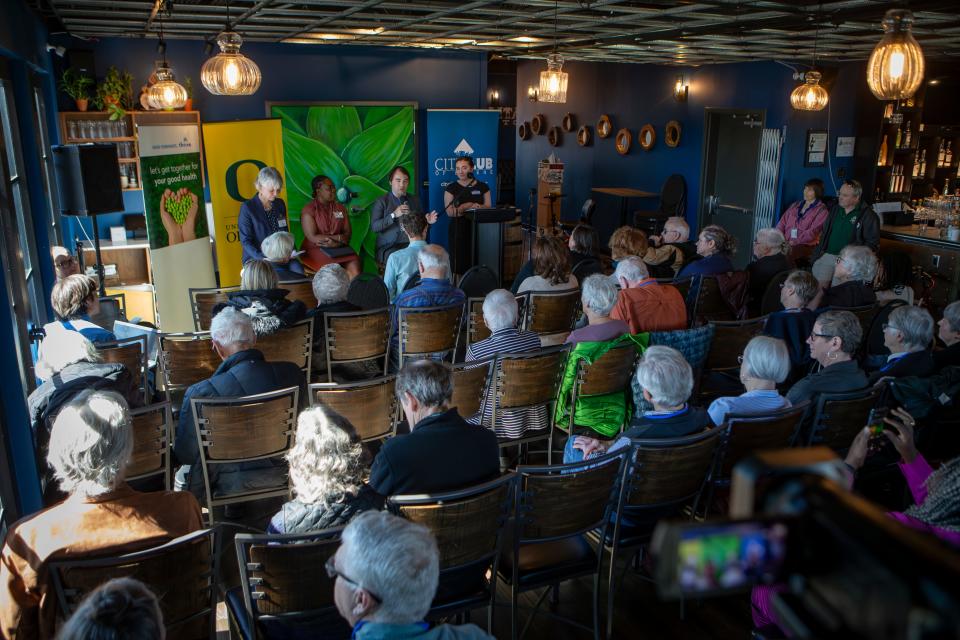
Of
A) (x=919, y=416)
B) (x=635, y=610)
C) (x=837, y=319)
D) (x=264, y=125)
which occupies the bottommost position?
(x=635, y=610)

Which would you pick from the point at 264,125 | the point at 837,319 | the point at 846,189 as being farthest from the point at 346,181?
the point at 837,319

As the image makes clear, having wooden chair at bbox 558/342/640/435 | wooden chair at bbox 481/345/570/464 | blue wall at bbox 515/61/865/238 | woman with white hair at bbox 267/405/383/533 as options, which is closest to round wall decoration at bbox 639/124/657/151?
blue wall at bbox 515/61/865/238

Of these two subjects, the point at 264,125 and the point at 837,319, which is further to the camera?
the point at 264,125

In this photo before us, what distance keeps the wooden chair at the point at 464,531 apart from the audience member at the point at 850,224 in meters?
6.60

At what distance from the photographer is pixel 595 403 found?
4195 mm

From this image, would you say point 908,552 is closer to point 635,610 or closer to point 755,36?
point 635,610

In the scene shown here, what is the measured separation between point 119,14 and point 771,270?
18.8 feet

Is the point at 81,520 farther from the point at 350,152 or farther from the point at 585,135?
the point at 585,135

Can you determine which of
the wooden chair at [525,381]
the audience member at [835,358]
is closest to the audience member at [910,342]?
the audience member at [835,358]

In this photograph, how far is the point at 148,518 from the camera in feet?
7.68

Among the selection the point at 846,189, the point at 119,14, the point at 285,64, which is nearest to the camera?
the point at 119,14

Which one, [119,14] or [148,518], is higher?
[119,14]

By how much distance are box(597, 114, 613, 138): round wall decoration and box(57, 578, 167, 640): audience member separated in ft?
44.8

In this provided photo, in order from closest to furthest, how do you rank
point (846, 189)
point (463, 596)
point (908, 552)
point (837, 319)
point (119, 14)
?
point (908, 552)
point (463, 596)
point (837, 319)
point (119, 14)
point (846, 189)
